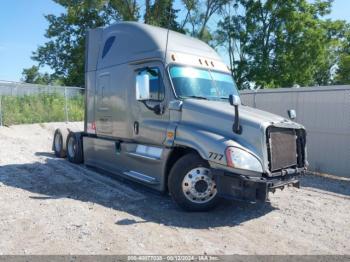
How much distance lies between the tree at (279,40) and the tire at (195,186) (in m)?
22.5

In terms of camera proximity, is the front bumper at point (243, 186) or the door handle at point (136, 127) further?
the door handle at point (136, 127)

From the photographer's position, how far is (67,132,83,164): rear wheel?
34.5 ft

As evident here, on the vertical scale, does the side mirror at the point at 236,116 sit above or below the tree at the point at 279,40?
below

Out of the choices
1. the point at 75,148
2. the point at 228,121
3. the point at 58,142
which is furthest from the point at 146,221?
the point at 58,142

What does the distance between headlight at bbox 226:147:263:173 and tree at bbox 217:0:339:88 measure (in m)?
22.7

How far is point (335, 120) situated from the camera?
10219 millimetres

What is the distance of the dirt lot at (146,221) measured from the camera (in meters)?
4.89

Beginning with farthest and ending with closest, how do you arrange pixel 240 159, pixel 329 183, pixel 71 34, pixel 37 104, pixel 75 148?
1. pixel 71 34
2. pixel 37 104
3. pixel 75 148
4. pixel 329 183
5. pixel 240 159

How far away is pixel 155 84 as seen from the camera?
7.04 metres

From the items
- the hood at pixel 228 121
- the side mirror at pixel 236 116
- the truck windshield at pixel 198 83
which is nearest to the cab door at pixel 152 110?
the truck windshield at pixel 198 83

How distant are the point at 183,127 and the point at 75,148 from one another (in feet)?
16.9

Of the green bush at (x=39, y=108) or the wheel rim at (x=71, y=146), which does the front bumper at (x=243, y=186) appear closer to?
Answer: the wheel rim at (x=71, y=146)

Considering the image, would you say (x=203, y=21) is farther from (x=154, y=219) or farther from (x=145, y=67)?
(x=154, y=219)

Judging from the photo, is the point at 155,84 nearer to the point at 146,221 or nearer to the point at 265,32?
the point at 146,221
